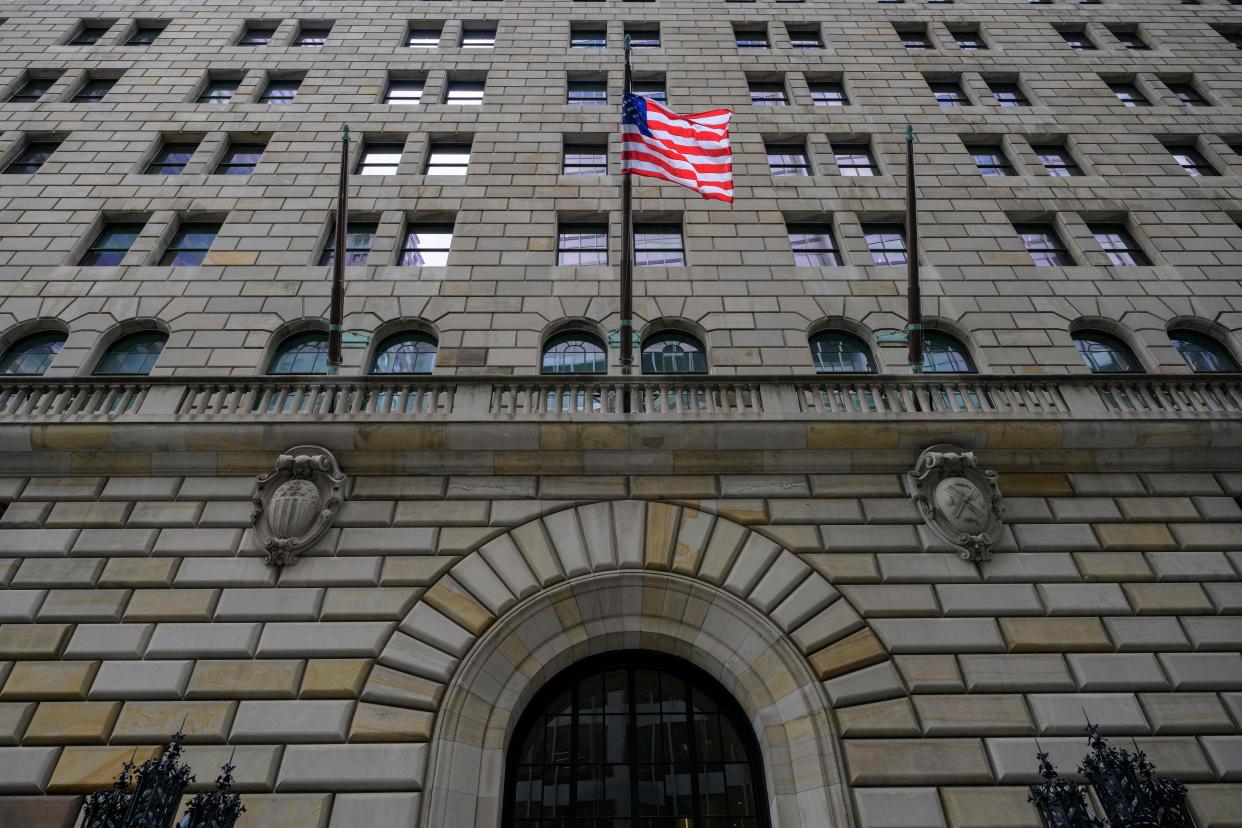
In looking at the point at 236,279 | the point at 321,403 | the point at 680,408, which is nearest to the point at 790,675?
the point at 680,408

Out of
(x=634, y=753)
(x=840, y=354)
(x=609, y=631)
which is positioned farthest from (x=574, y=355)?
(x=634, y=753)

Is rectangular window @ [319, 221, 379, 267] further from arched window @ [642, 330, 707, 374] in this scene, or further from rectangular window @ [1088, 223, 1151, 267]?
rectangular window @ [1088, 223, 1151, 267]

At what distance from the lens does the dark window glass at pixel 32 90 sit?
2105 centimetres

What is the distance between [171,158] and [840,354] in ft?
60.0

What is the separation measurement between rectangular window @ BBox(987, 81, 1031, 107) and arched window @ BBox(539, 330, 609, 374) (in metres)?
15.9

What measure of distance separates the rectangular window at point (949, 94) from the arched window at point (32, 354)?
23.7m

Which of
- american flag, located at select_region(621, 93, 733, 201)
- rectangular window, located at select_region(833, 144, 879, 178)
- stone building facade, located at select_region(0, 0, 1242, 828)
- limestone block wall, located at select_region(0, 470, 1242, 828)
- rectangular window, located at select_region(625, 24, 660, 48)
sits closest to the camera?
limestone block wall, located at select_region(0, 470, 1242, 828)

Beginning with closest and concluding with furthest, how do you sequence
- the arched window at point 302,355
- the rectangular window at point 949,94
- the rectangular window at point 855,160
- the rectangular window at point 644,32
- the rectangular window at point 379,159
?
the arched window at point 302,355, the rectangular window at point 379,159, the rectangular window at point 855,160, the rectangular window at point 949,94, the rectangular window at point 644,32

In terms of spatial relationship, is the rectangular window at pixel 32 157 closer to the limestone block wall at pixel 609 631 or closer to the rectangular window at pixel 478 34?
the limestone block wall at pixel 609 631

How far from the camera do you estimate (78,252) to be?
16.4 meters

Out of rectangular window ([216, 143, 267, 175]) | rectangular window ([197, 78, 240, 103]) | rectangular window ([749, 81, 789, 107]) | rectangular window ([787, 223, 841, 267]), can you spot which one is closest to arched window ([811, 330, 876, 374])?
rectangular window ([787, 223, 841, 267])

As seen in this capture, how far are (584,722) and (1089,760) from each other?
6.59 meters

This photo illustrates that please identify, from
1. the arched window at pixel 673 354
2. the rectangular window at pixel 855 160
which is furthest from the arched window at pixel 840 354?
the rectangular window at pixel 855 160

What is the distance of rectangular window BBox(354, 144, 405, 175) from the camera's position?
18.8 m
